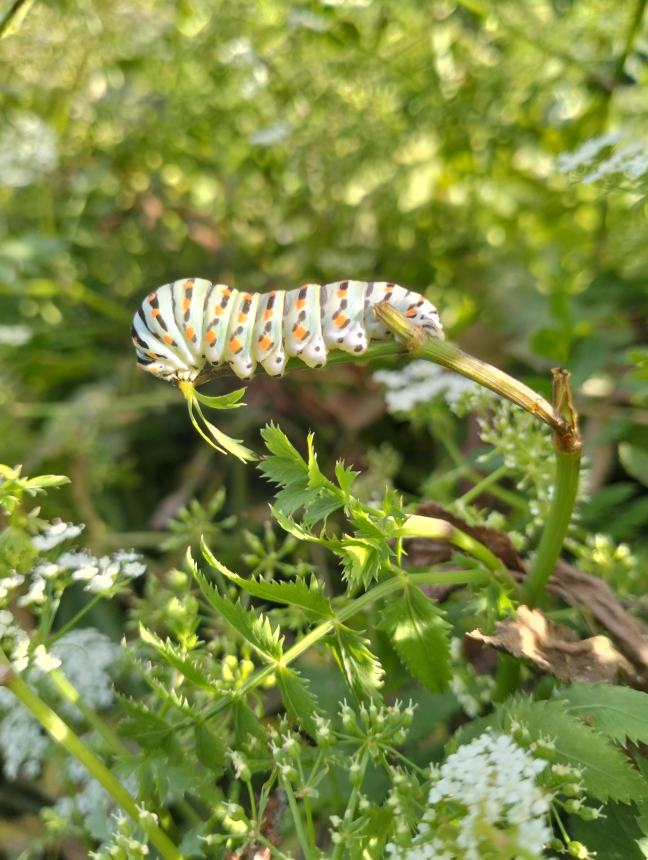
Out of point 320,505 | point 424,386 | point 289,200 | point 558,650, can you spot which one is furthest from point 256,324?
point 289,200

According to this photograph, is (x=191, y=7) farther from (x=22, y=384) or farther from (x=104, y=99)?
(x=22, y=384)

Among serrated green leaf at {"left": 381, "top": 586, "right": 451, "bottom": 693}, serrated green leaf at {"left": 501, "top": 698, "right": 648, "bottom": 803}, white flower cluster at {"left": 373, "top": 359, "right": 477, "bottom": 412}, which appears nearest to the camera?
serrated green leaf at {"left": 501, "top": 698, "right": 648, "bottom": 803}

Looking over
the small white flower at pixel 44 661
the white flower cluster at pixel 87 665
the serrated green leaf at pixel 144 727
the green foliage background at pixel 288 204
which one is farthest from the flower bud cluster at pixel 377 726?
the green foliage background at pixel 288 204

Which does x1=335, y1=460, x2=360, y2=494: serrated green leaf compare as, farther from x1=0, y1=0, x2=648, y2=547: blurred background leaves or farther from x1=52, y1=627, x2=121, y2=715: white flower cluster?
x1=0, y1=0, x2=648, y2=547: blurred background leaves

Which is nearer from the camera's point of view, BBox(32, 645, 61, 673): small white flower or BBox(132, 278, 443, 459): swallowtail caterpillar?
BBox(32, 645, 61, 673): small white flower

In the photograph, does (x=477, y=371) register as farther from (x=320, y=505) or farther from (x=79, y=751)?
(x=79, y=751)

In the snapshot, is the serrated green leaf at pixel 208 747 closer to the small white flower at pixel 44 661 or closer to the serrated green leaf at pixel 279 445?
the small white flower at pixel 44 661

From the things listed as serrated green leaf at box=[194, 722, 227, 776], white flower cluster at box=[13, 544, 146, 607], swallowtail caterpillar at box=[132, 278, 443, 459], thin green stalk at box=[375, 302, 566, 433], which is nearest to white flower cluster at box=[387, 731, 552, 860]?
serrated green leaf at box=[194, 722, 227, 776]
